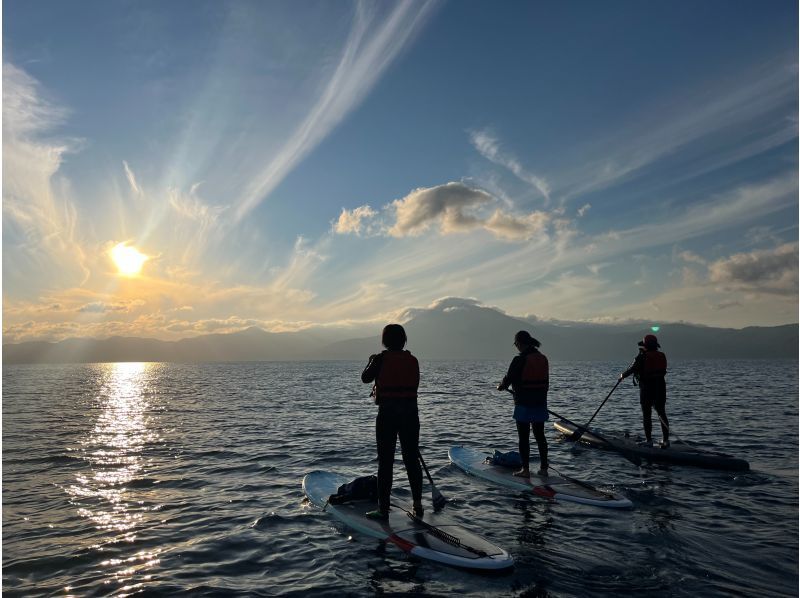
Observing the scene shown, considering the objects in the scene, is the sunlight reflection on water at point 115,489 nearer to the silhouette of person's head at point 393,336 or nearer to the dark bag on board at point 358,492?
the dark bag on board at point 358,492

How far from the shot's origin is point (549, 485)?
36.0 feet

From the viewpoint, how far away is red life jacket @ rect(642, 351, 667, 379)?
14766mm

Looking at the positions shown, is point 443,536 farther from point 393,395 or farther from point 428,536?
point 393,395

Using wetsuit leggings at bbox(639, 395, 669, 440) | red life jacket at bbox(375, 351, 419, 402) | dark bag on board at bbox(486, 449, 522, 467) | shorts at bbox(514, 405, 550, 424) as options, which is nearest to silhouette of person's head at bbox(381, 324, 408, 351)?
red life jacket at bbox(375, 351, 419, 402)

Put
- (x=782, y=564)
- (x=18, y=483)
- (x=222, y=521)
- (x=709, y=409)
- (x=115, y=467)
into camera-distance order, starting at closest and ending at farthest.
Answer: (x=782, y=564), (x=222, y=521), (x=18, y=483), (x=115, y=467), (x=709, y=409)

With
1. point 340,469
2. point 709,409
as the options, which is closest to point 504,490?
point 340,469

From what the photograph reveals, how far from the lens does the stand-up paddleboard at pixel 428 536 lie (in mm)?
7180

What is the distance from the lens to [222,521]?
9789 millimetres

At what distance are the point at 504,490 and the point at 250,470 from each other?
297 inches

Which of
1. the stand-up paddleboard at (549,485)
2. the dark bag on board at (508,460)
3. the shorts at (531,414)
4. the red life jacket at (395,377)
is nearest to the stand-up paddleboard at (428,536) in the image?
the red life jacket at (395,377)

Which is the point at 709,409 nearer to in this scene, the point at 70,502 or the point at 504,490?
the point at 504,490

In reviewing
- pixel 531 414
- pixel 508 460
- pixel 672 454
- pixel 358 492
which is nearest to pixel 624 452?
pixel 672 454

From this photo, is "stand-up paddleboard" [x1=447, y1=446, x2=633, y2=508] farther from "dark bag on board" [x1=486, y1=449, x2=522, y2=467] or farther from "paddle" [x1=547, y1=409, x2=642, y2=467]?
"paddle" [x1=547, y1=409, x2=642, y2=467]

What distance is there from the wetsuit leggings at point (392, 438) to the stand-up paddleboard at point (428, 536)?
1.51 ft
